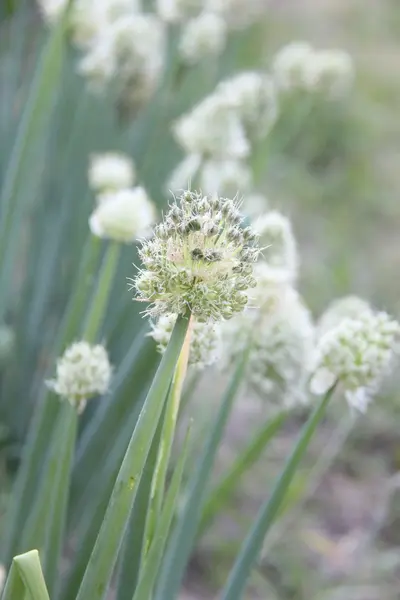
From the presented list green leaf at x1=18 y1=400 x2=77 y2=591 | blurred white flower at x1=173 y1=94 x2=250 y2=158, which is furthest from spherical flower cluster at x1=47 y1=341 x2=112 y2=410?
blurred white flower at x1=173 y1=94 x2=250 y2=158

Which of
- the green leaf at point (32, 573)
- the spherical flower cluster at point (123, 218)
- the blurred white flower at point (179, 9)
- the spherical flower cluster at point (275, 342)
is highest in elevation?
the blurred white flower at point (179, 9)

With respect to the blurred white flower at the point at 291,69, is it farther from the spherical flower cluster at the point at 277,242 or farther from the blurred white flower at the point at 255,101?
the spherical flower cluster at the point at 277,242

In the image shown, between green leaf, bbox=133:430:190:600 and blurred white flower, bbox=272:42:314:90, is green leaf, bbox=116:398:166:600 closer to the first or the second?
green leaf, bbox=133:430:190:600

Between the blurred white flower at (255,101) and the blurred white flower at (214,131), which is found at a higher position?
the blurred white flower at (255,101)

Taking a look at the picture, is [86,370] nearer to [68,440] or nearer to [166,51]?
[68,440]

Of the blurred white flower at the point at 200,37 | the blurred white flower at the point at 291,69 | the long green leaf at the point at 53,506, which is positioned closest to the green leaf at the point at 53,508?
the long green leaf at the point at 53,506

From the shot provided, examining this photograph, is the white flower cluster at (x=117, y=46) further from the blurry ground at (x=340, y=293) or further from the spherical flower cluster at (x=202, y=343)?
the spherical flower cluster at (x=202, y=343)

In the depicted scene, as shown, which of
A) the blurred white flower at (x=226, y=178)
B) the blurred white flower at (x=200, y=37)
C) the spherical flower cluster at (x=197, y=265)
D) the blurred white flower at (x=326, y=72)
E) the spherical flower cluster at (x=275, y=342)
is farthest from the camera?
the blurred white flower at (x=200, y=37)

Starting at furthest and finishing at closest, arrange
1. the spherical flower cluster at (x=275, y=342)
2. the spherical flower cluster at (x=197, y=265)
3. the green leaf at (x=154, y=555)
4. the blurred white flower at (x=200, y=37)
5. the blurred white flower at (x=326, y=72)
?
the blurred white flower at (x=200, y=37), the blurred white flower at (x=326, y=72), the spherical flower cluster at (x=275, y=342), the green leaf at (x=154, y=555), the spherical flower cluster at (x=197, y=265)

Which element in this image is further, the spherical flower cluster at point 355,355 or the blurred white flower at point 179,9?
the blurred white flower at point 179,9
